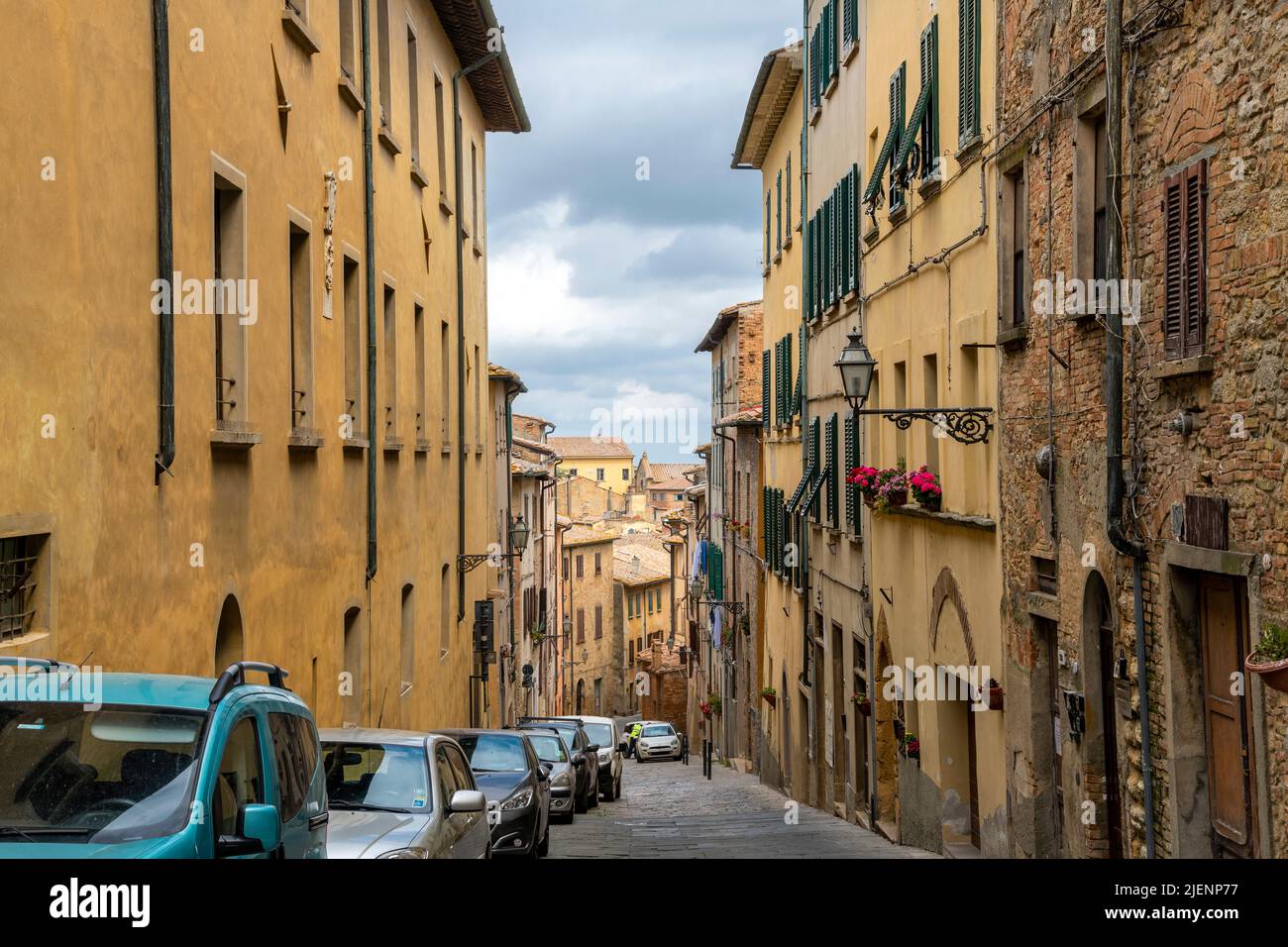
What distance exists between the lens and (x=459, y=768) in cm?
1153

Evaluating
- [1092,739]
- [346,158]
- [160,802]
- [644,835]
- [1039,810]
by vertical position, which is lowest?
[644,835]

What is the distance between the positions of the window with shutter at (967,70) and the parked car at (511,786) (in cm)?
816

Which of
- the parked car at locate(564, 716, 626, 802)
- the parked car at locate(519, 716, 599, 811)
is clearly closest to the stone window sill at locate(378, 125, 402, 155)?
the parked car at locate(519, 716, 599, 811)

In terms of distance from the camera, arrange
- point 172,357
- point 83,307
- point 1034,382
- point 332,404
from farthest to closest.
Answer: point 332,404 < point 1034,382 < point 172,357 < point 83,307

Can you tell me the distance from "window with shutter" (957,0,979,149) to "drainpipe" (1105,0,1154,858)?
429cm

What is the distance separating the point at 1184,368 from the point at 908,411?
18.0ft

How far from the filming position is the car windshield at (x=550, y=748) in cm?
2291

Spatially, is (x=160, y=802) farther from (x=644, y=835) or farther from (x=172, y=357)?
(x=644, y=835)

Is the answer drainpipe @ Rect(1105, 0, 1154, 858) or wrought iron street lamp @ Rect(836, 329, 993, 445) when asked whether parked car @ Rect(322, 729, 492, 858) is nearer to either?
drainpipe @ Rect(1105, 0, 1154, 858)

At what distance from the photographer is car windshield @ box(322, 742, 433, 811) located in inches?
397

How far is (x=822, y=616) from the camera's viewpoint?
26.5 meters

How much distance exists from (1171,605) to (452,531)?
17.2m

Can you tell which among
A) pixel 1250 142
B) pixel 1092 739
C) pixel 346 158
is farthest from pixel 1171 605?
pixel 346 158

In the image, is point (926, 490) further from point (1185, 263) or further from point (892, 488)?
point (1185, 263)
